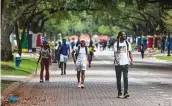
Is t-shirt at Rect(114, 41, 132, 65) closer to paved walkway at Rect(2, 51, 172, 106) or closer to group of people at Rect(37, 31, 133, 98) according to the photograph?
group of people at Rect(37, 31, 133, 98)

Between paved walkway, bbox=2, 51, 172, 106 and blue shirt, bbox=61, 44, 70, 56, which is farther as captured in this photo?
blue shirt, bbox=61, 44, 70, 56

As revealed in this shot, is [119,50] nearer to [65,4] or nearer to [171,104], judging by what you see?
[171,104]

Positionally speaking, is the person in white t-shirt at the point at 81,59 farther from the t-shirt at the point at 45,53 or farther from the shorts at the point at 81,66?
the t-shirt at the point at 45,53

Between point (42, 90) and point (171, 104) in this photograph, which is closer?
point (171, 104)

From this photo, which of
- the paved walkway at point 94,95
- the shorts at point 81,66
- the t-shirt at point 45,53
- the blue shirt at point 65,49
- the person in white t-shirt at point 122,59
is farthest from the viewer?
the blue shirt at point 65,49

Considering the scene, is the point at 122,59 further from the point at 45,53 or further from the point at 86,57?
the point at 45,53

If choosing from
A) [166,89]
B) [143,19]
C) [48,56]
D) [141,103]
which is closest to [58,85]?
[48,56]

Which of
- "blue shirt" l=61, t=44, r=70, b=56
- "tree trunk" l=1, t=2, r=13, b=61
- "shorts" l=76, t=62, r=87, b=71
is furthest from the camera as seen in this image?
"tree trunk" l=1, t=2, r=13, b=61

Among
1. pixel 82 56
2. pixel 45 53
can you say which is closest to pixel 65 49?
pixel 45 53

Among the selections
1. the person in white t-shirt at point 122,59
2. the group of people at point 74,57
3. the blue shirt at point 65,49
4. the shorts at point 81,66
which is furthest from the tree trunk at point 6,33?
the person in white t-shirt at point 122,59

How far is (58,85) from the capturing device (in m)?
23.3

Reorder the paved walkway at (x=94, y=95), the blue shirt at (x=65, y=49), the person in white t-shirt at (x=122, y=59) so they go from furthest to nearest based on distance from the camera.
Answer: the blue shirt at (x=65, y=49) → the person in white t-shirt at (x=122, y=59) → the paved walkway at (x=94, y=95)

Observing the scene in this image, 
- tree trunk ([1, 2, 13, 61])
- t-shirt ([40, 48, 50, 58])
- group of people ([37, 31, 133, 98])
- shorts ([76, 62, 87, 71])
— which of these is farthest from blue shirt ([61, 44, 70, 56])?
shorts ([76, 62, 87, 71])

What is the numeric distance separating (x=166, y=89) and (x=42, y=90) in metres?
4.56
